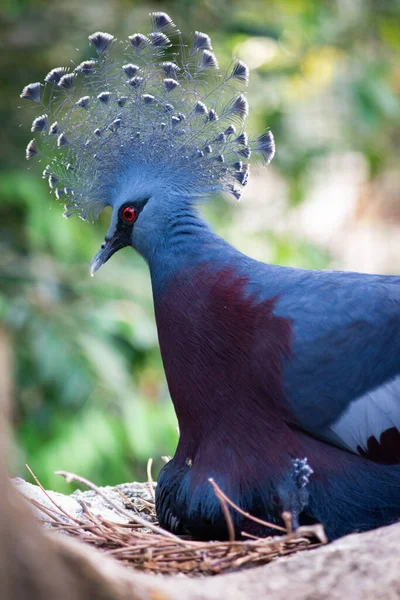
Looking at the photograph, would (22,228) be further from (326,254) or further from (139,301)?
(326,254)

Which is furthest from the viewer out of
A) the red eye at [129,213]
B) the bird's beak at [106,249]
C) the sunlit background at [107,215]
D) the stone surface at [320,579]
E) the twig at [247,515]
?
the sunlit background at [107,215]

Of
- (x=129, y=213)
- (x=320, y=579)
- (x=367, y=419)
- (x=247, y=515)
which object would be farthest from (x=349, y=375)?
(x=129, y=213)

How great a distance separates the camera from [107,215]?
18.3ft

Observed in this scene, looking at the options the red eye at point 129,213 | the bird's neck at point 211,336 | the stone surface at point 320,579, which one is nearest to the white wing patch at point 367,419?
the bird's neck at point 211,336

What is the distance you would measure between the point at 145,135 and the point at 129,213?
323 mm

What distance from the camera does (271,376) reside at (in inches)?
100

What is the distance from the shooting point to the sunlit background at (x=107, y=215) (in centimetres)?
449

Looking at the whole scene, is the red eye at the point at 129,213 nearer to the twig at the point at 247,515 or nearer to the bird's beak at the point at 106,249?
the bird's beak at the point at 106,249

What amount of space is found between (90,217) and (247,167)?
27.5 inches

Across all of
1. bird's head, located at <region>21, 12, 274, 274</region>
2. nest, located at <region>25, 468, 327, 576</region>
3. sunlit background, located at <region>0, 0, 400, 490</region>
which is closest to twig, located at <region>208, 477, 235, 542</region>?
nest, located at <region>25, 468, 327, 576</region>

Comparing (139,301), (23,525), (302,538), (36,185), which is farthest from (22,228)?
(23,525)

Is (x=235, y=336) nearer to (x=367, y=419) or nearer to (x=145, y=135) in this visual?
(x=367, y=419)

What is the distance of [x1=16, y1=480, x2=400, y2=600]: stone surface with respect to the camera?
5.45ft

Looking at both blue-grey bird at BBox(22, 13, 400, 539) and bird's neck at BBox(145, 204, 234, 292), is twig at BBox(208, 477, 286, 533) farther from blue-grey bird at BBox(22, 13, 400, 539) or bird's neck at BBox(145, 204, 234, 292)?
bird's neck at BBox(145, 204, 234, 292)
